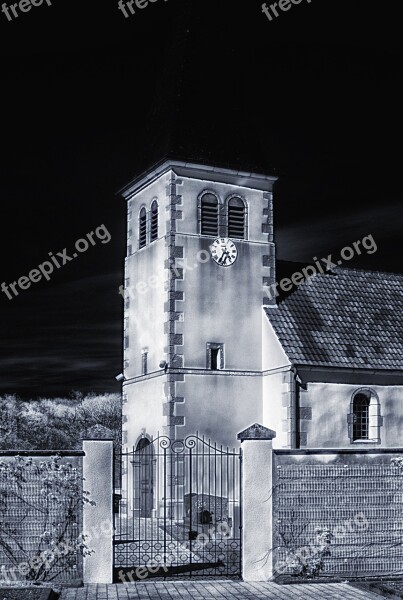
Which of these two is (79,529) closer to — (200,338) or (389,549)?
(389,549)

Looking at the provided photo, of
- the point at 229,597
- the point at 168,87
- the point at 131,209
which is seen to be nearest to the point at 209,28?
the point at 168,87

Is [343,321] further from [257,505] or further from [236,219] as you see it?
[257,505]

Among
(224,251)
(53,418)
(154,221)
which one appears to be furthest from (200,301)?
(53,418)

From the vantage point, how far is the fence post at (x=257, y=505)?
1608cm

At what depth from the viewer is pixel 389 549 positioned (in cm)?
1684

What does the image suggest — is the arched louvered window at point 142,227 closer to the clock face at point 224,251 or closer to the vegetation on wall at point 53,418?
the clock face at point 224,251

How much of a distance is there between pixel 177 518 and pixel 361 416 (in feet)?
25.6

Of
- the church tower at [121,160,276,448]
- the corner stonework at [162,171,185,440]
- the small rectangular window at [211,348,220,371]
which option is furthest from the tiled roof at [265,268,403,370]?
the corner stonework at [162,171,185,440]

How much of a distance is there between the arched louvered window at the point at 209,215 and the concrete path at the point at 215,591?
653 inches

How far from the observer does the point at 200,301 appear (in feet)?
97.8

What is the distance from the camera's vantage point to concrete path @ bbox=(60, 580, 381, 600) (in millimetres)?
14391

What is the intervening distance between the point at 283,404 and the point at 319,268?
734 centimetres

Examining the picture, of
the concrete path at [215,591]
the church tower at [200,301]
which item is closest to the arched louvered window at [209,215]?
the church tower at [200,301]

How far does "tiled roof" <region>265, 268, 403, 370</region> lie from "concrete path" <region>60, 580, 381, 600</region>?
13.3 m
